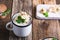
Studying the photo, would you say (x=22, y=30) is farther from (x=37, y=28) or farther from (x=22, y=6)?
(x=22, y=6)

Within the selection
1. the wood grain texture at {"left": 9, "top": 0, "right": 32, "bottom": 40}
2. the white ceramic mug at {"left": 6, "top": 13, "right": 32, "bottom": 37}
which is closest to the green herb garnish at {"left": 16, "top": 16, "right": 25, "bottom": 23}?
the white ceramic mug at {"left": 6, "top": 13, "right": 32, "bottom": 37}

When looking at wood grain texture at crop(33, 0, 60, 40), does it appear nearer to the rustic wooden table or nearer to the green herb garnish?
the rustic wooden table

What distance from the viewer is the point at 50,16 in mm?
1377

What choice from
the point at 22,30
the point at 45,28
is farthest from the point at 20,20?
the point at 45,28

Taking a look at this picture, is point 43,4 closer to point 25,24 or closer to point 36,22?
point 36,22

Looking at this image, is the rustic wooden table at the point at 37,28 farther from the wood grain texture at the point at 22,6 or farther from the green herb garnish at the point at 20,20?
the green herb garnish at the point at 20,20

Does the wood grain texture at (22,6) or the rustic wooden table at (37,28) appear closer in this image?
the rustic wooden table at (37,28)

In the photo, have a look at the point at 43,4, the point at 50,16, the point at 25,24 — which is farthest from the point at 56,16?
the point at 25,24

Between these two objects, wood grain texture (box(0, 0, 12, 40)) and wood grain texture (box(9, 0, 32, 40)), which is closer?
wood grain texture (box(0, 0, 12, 40))

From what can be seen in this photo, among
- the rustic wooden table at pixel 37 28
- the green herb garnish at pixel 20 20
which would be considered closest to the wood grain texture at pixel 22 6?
the rustic wooden table at pixel 37 28

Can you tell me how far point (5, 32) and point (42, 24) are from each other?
0.24m

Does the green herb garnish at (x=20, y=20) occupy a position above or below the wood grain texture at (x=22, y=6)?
below

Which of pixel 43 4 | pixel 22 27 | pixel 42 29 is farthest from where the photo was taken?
pixel 43 4

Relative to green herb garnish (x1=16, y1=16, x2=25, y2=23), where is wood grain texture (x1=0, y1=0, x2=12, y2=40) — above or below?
below
